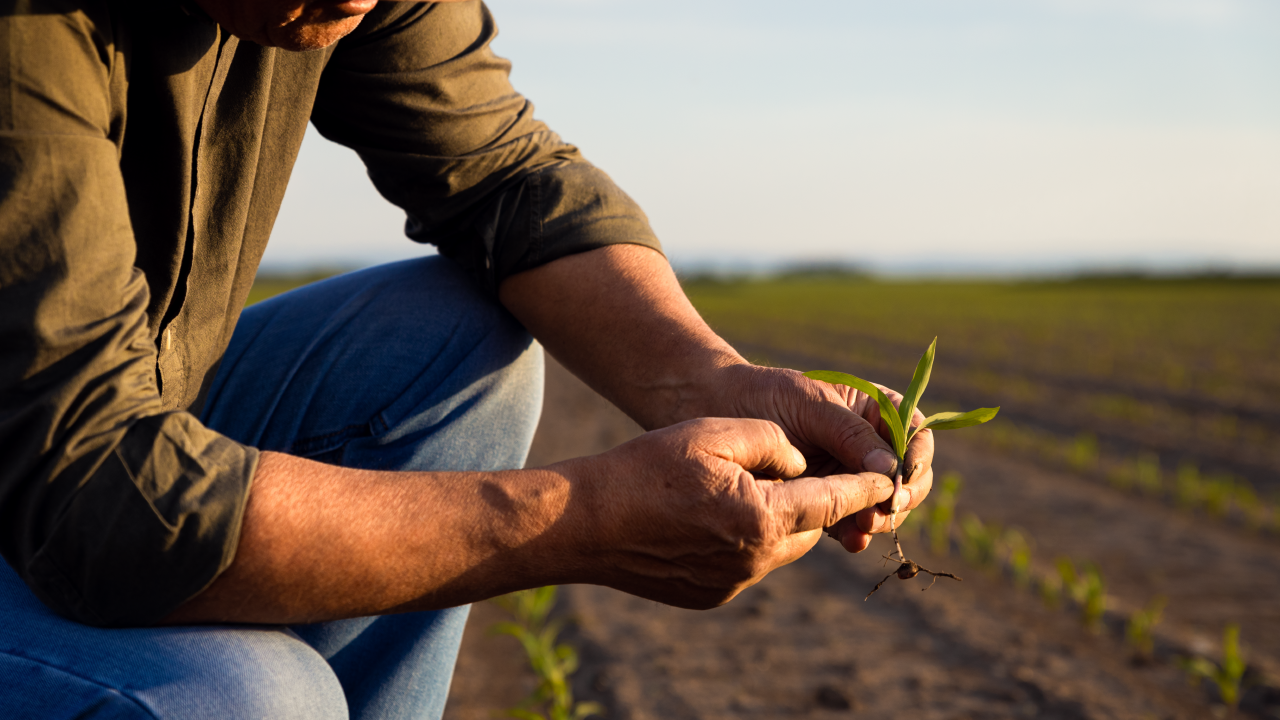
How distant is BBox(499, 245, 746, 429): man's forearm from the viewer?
1640mm

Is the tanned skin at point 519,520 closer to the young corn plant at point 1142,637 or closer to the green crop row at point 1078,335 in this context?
the green crop row at point 1078,335

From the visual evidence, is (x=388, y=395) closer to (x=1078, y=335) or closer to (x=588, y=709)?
(x=588, y=709)

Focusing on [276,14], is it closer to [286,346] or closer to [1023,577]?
[286,346]

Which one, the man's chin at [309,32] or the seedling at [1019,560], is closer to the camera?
the man's chin at [309,32]

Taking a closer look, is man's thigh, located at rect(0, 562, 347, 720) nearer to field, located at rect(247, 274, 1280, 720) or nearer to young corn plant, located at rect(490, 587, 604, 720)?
field, located at rect(247, 274, 1280, 720)

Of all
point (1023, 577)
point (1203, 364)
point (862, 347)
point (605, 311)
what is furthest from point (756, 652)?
point (862, 347)

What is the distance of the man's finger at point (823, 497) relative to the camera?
128cm

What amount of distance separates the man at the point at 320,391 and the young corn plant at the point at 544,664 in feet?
3.25

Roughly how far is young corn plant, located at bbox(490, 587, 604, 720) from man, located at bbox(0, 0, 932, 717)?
3.25 feet

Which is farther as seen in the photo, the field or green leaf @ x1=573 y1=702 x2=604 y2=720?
the field

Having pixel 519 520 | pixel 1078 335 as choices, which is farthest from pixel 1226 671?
pixel 1078 335

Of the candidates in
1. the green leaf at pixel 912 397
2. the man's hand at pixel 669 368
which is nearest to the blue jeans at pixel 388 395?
the man's hand at pixel 669 368

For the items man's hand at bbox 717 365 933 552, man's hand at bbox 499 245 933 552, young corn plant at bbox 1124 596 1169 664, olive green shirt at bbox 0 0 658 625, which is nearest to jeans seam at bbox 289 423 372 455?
olive green shirt at bbox 0 0 658 625

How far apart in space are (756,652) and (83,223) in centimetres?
258
